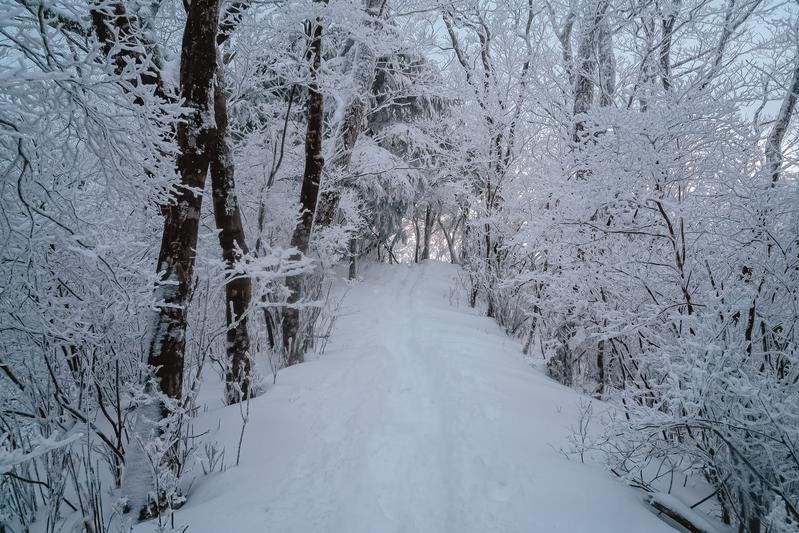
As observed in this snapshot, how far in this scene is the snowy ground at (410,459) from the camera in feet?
8.31

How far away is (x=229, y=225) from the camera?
4.03 m

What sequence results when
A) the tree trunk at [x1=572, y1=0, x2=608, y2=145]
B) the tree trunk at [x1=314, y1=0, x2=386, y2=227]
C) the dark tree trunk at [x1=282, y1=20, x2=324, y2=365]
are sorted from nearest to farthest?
1. the dark tree trunk at [x1=282, y1=20, x2=324, y2=365]
2. the tree trunk at [x1=572, y1=0, x2=608, y2=145]
3. the tree trunk at [x1=314, y1=0, x2=386, y2=227]

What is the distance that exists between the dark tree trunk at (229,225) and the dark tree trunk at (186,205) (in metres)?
0.57

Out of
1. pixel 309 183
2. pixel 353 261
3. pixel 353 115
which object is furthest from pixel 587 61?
pixel 353 261

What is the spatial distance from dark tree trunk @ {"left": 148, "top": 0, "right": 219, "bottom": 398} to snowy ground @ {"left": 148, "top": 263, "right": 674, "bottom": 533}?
3.03 feet

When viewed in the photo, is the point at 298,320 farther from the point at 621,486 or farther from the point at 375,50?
the point at 621,486

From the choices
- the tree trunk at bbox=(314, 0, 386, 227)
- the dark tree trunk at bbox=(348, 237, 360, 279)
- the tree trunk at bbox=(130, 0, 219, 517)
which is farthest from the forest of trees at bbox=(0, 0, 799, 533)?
the dark tree trunk at bbox=(348, 237, 360, 279)

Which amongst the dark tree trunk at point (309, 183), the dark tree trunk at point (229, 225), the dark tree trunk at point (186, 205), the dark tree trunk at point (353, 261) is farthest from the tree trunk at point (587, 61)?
the dark tree trunk at point (353, 261)

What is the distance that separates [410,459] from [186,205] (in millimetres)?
2518

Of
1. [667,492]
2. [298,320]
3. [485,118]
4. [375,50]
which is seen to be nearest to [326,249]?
[298,320]

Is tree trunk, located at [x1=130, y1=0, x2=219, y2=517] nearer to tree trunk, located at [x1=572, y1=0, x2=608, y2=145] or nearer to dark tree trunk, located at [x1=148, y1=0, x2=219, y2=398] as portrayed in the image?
dark tree trunk, located at [x1=148, y1=0, x2=219, y2=398]

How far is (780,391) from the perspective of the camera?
215 centimetres

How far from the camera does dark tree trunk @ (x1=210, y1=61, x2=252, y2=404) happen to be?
3744 millimetres

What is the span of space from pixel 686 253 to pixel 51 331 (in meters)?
4.49
